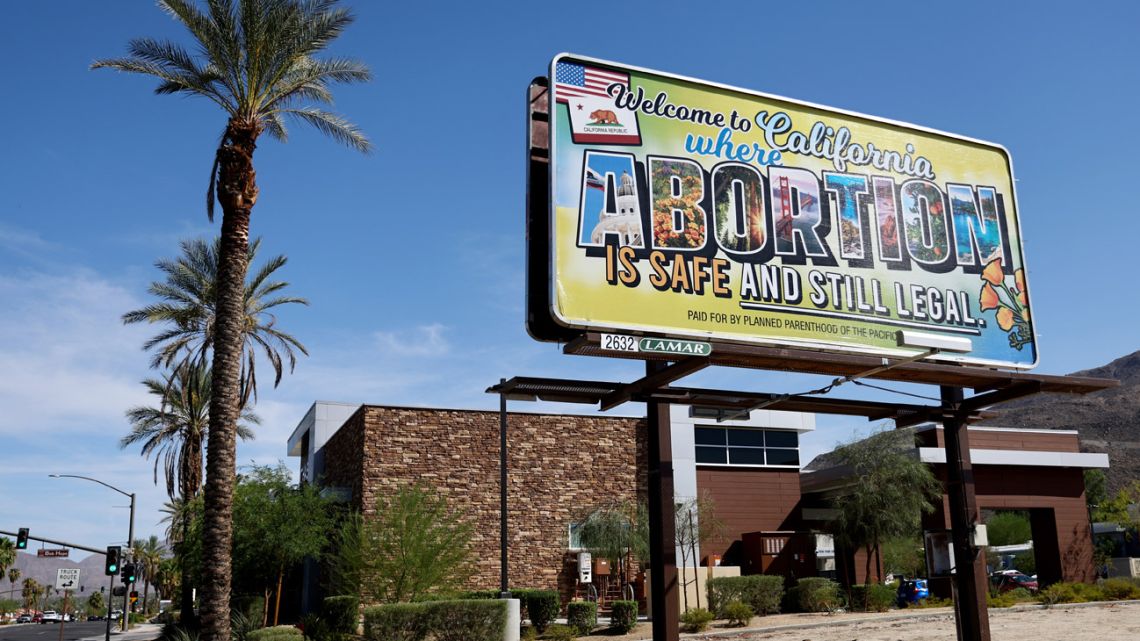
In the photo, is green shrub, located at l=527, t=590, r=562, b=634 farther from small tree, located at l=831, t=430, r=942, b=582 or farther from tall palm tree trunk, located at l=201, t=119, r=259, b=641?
small tree, located at l=831, t=430, r=942, b=582

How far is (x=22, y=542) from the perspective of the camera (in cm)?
4744

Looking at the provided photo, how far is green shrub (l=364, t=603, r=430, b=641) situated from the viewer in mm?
24125

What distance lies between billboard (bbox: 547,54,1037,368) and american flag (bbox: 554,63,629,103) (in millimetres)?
21

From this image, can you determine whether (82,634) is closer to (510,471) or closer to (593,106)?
(510,471)

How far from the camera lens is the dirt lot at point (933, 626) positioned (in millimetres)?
22141

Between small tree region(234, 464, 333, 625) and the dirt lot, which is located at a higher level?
small tree region(234, 464, 333, 625)

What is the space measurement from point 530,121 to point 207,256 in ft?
99.9

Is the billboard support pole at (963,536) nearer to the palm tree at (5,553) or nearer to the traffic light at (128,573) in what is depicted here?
the traffic light at (128,573)

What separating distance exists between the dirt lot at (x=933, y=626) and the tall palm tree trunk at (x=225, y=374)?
11.1 metres

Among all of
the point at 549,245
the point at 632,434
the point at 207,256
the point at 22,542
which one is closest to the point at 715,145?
the point at 549,245

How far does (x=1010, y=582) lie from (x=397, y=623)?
31058 millimetres

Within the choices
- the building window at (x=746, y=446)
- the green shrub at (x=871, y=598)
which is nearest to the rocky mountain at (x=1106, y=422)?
the building window at (x=746, y=446)

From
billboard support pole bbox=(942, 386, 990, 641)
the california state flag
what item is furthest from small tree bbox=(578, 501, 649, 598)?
the california state flag

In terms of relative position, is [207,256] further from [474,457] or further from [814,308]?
[814,308]
